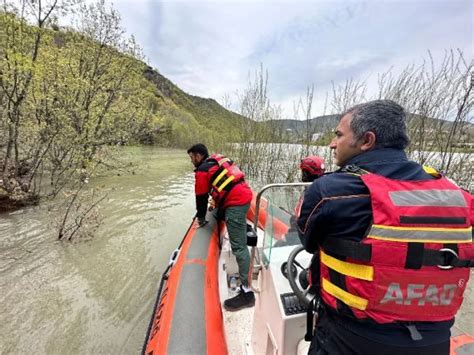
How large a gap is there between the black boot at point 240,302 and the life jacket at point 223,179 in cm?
102

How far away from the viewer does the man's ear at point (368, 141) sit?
95cm

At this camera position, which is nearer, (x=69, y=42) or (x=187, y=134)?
(x=69, y=42)

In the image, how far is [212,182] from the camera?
10.1ft

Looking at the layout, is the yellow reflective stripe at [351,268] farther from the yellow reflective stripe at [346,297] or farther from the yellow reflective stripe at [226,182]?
the yellow reflective stripe at [226,182]

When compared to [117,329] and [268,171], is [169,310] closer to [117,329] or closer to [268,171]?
[117,329]

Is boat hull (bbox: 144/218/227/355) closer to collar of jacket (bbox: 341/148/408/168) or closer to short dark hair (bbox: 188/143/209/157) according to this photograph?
short dark hair (bbox: 188/143/209/157)

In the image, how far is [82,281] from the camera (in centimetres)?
346

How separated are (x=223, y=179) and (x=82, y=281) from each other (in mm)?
2377

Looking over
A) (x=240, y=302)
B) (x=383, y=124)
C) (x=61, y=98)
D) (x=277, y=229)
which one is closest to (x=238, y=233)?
(x=240, y=302)

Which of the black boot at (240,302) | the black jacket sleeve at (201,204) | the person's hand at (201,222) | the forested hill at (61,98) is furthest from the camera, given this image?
the forested hill at (61,98)

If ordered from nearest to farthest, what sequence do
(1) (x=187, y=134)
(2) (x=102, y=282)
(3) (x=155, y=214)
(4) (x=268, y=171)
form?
1. (2) (x=102, y=282)
2. (3) (x=155, y=214)
3. (4) (x=268, y=171)
4. (1) (x=187, y=134)

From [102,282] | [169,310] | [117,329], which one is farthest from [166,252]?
[169,310]

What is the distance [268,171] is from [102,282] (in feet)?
19.1

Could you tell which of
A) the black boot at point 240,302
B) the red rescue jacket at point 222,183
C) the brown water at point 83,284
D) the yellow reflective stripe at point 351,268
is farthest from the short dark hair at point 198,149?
the yellow reflective stripe at point 351,268
